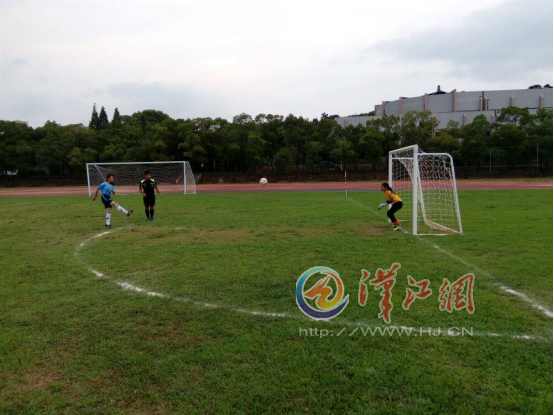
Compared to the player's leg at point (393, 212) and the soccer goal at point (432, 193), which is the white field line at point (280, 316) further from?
the soccer goal at point (432, 193)

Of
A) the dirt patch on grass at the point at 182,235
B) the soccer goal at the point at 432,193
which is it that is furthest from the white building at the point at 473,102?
the dirt patch on grass at the point at 182,235

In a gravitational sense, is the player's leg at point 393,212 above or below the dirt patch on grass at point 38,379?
above

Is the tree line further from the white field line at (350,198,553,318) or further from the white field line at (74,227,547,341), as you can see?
the white field line at (74,227,547,341)

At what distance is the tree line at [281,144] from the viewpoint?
4519 cm

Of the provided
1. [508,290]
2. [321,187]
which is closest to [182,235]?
[508,290]

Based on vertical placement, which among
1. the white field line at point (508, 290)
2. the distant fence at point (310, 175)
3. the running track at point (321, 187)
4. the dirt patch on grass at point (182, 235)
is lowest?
the white field line at point (508, 290)

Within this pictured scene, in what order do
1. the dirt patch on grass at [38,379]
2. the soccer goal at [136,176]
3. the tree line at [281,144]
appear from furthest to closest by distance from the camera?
the tree line at [281,144] → the soccer goal at [136,176] → the dirt patch on grass at [38,379]

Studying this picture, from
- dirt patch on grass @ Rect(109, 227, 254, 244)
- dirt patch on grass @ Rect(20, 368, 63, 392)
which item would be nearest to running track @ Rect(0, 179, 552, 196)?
dirt patch on grass @ Rect(109, 227, 254, 244)

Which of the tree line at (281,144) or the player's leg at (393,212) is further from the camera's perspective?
the tree line at (281,144)

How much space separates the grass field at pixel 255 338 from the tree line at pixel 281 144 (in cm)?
3972

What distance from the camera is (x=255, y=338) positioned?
13.7 ft
